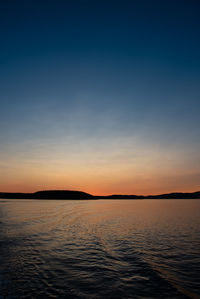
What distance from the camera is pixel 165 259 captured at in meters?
14.7

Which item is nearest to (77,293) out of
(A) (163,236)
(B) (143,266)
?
(B) (143,266)

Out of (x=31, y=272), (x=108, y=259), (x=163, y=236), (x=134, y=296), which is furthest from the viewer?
(x=163, y=236)

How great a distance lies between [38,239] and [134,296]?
49.1ft

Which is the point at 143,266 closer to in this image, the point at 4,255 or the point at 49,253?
the point at 49,253

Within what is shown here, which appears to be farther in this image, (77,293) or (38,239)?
A: (38,239)

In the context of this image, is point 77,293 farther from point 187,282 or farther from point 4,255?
point 4,255

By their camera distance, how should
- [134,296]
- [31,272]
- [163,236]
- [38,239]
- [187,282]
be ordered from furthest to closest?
[163,236], [38,239], [31,272], [187,282], [134,296]

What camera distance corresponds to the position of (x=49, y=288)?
9648 mm

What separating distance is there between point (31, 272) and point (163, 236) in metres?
16.9

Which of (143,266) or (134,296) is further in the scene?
(143,266)

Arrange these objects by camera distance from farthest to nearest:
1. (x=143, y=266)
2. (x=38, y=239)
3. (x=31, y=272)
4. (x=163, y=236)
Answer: (x=163, y=236) < (x=38, y=239) < (x=143, y=266) < (x=31, y=272)

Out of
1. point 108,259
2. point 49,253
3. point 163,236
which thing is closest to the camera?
point 108,259

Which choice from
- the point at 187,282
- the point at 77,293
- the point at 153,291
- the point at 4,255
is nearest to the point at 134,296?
the point at 153,291

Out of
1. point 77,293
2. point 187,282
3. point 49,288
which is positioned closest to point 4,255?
point 49,288
